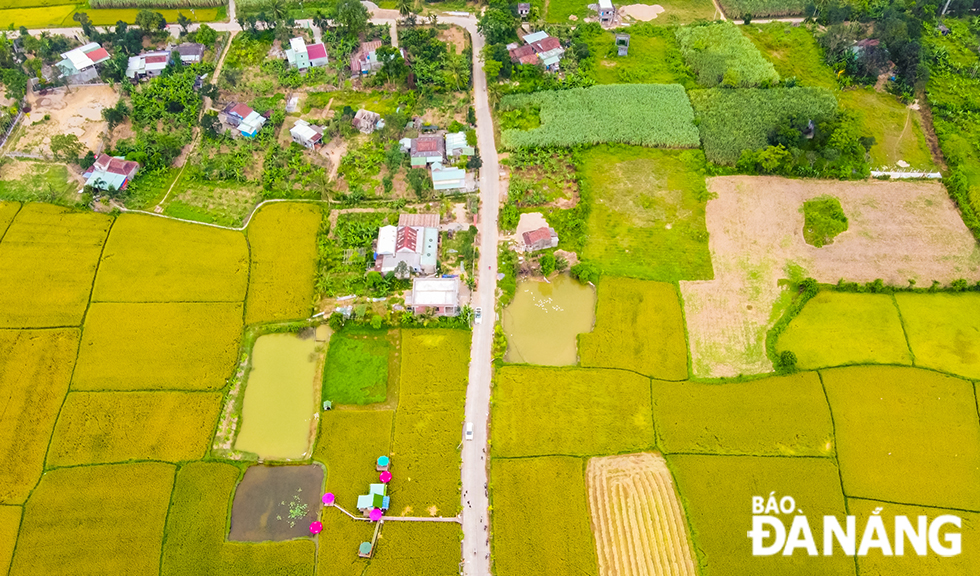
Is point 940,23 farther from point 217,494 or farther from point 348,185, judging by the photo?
point 217,494

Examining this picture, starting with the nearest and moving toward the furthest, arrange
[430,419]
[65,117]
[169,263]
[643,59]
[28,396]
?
[430,419] < [28,396] < [169,263] < [65,117] < [643,59]

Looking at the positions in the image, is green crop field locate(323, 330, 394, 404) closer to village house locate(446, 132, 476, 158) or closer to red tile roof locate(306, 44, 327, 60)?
village house locate(446, 132, 476, 158)

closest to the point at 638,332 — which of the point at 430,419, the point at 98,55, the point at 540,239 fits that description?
the point at 540,239

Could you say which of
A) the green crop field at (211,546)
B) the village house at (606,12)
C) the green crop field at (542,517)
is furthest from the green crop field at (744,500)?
the village house at (606,12)

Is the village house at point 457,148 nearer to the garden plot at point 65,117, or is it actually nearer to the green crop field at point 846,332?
the green crop field at point 846,332

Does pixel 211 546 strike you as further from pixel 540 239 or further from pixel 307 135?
pixel 307 135

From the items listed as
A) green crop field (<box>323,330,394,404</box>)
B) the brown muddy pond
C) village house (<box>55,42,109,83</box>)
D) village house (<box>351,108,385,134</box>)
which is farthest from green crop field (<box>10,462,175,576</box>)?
village house (<box>55,42,109,83</box>)

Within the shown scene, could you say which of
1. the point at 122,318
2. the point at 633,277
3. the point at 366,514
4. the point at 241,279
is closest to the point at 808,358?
the point at 633,277
